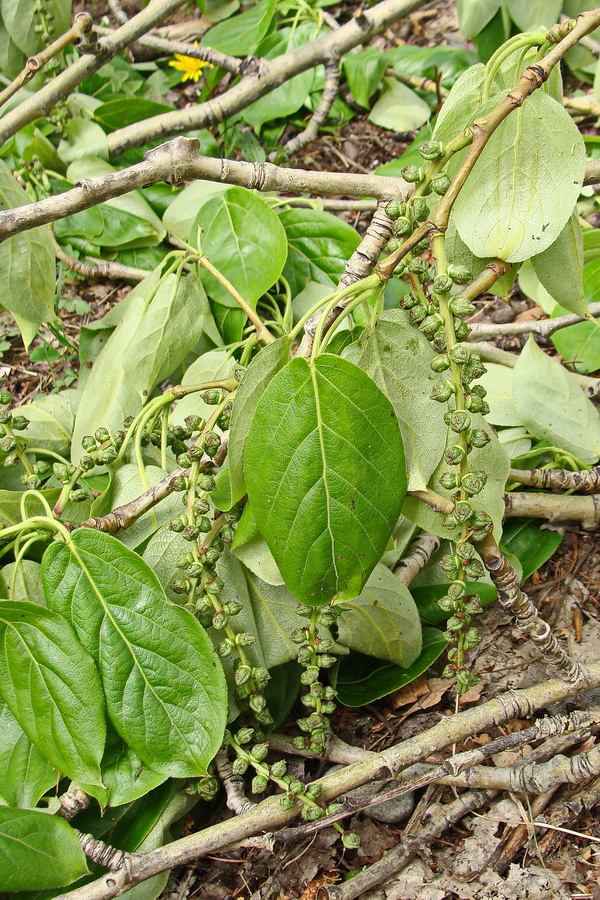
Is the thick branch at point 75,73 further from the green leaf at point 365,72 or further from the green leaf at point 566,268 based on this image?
the green leaf at point 566,268

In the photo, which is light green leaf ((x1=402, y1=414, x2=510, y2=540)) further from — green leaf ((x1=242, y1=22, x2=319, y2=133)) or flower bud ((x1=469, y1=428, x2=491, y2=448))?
green leaf ((x1=242, y1=22, x2=319, y2=133))

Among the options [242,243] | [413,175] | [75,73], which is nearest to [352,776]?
[413,175]

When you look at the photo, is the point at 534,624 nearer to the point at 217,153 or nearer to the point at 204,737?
the point at 204,737

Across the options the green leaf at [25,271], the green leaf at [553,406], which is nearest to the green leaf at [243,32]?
the green leaf at [25,271]

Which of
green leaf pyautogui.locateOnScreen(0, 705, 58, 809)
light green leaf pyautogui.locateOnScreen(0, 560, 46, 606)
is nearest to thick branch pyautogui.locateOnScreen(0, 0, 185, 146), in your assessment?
light green leaf pyautogui.locateOnScreen(0, 560, 46, 606)

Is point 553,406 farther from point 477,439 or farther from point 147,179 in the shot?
point 147,179

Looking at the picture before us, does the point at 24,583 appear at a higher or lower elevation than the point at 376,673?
higher
